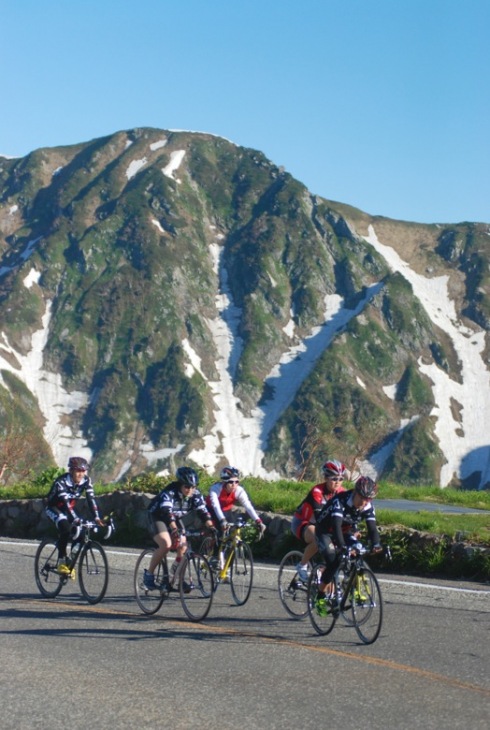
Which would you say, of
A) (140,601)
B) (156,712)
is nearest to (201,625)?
(140,601)

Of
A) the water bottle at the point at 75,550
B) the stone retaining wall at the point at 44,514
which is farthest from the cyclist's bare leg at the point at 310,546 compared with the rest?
the stone retaining wall at the point at 44,514

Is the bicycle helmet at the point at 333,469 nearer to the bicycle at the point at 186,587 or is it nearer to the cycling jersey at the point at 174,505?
the cycling jersey at the point at 174,505

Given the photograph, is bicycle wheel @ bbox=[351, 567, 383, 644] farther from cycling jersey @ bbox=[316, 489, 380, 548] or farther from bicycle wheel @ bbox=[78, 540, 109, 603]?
bicycle wheel @ bbox=[78, 540, 109, 603]

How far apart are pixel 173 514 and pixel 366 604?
3.39m

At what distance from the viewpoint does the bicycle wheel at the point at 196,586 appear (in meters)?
12.4

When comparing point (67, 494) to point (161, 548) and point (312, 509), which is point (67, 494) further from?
point (312, 509)

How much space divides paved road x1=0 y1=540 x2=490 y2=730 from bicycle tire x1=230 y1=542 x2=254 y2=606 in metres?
0.21

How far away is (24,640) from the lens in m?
10.9

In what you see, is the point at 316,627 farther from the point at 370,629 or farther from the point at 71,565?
the point at 71,565

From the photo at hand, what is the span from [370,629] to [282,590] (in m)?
2.33

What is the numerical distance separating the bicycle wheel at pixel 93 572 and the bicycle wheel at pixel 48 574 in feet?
1.36

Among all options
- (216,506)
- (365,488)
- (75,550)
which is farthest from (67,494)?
(365,488)

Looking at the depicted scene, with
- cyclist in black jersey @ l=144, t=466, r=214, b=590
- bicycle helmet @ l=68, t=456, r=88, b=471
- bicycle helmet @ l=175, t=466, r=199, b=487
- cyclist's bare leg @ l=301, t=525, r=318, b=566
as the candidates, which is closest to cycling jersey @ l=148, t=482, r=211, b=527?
cyclist in black jersey @ l=144, t=466, r=214, b=590

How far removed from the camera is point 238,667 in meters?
9.59
